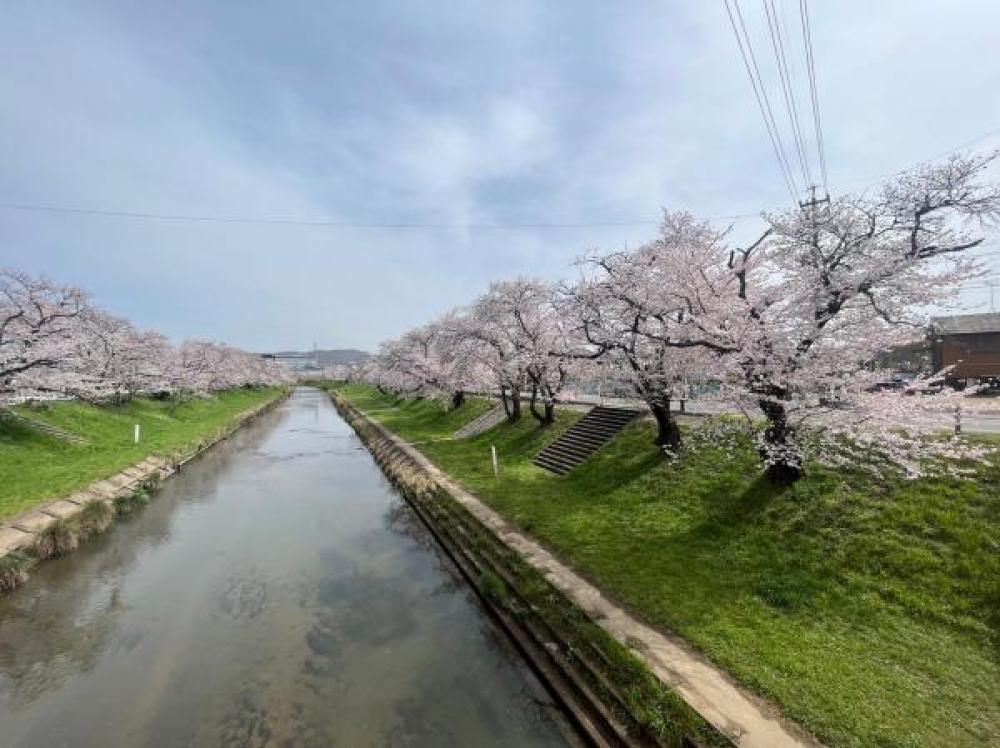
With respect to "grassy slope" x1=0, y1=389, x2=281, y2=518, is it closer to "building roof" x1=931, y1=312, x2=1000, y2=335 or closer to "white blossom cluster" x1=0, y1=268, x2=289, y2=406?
"white blossom cluster" x1=0, y1=268, x2=289, y2=406

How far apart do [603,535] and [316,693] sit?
8.20 metres

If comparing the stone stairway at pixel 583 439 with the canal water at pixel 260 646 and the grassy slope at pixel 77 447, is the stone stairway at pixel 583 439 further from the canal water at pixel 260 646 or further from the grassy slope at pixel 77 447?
the grassy slope at pixel 77 447

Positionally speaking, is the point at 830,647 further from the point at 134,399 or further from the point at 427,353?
the point at 134,399

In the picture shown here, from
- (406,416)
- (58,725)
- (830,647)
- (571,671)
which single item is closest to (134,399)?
(406,416)

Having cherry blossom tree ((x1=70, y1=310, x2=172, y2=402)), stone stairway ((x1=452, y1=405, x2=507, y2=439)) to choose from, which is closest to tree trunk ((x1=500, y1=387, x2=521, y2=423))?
stone stairway ((x1=452, y1=405, x2=507, y2=439))

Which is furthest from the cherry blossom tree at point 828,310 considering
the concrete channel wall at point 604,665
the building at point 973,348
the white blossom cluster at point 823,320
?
the building at point 973,348

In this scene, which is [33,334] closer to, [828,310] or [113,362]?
[113,362]

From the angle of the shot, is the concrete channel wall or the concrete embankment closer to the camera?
the concrete channel wall

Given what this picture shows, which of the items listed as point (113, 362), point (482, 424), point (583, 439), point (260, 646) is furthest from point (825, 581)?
point (113, 362)

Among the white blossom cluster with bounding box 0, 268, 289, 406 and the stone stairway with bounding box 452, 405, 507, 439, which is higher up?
the white blossom cluster with bounding box 0, 268, 289, 406

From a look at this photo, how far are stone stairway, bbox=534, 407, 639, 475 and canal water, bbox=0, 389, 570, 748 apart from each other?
708 centimetres

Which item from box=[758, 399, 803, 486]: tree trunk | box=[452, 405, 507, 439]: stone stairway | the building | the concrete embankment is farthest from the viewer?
box=[452, 405, 507, 439]: stone stairway

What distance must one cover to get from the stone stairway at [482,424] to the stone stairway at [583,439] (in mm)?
9867

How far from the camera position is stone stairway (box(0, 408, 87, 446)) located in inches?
1110
